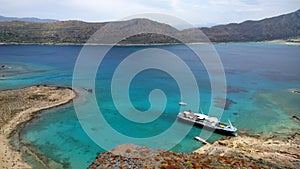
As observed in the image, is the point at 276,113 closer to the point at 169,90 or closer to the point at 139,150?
the point at 169,90

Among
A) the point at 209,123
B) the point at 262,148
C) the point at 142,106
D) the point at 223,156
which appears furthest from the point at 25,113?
the point at 262,148

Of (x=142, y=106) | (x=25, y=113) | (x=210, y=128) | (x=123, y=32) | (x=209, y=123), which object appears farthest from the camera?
(x=123, y=32)

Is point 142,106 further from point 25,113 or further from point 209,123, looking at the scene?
point 25,113

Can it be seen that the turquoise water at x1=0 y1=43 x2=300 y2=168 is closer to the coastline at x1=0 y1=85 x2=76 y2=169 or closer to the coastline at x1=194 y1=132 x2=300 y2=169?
the coastline at x1=0 y1=85 x2=76 y2=169

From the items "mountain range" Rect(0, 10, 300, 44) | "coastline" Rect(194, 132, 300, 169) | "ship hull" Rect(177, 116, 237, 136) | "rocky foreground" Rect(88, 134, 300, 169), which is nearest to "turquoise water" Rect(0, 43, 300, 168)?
"ship hull" Rect(177, 116, 237, 136)

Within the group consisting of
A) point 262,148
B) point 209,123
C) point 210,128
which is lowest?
point 262,148

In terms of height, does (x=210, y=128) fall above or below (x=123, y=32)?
below
